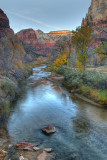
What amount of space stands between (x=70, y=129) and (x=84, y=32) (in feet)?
86.4

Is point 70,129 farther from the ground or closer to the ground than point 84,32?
closer to the ground

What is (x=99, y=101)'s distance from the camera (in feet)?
63.1

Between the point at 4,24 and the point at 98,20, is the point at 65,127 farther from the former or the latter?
the point at 98,20

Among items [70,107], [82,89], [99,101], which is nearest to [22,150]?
[70,107]

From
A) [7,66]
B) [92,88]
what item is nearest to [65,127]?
[92,88]

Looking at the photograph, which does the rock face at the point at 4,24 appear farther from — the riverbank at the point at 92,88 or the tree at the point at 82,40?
the riverbank at the point at 92,88

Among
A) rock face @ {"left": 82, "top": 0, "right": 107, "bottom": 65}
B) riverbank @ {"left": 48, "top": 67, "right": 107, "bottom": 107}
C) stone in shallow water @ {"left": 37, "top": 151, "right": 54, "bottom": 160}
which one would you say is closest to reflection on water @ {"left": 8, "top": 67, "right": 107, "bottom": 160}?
stone in shallow water @ {"left": 37, "top": 151, "right": 54, "bottom": 160}

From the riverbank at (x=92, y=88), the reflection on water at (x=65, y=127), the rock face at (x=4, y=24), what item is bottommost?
the reflection on water at (x=65, y=127)

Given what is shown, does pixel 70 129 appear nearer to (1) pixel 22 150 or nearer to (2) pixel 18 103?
(1) pixel 22 150

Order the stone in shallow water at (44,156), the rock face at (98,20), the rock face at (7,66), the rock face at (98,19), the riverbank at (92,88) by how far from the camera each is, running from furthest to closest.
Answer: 1. the rock face at (98,19)
2. the rock face at (98,20)
3. the riverbank at (92,88)
4. the rock face at (7,66)
5. the stone in shallow water at (44,156)

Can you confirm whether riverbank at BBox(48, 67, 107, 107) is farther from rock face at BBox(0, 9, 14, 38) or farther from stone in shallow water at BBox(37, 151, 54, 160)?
rock face at BBox(0, 9, 14, 38)

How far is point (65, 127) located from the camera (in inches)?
494

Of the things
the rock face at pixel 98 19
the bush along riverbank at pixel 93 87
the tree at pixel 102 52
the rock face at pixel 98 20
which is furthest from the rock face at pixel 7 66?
the rock face at pixel 98 19

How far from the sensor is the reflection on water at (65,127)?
362 inches
